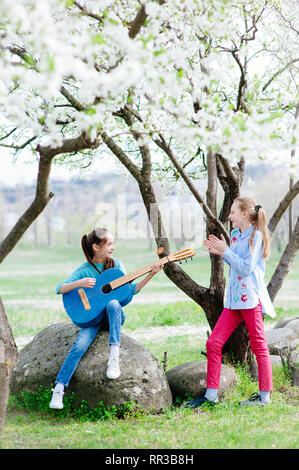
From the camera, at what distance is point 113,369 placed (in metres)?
4.12

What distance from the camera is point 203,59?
4.68 meters

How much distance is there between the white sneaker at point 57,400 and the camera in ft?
13.4

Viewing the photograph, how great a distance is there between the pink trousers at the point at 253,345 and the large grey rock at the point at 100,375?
46 centimetres

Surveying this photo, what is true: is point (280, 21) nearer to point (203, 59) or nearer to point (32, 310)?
point (203, 59)

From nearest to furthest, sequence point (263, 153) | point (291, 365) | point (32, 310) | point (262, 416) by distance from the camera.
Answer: point (263, 153)
point (262, 416)
point (291, 365)
point (32, 310)

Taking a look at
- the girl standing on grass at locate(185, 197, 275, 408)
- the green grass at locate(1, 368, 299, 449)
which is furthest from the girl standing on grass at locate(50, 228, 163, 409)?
the girl standing on grass at locate(185, 197, 275, 408)

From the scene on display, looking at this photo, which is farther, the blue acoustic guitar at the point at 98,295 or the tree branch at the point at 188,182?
the tree branch at the point at 188,182

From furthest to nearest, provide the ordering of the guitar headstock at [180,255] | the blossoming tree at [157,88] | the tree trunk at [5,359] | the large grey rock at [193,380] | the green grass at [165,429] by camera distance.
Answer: the large grey rock at [193,380]
the guitar headstock at [180,255]
the tree trunk at [5,359]
the green grass at [165,429]
the blossoming tree at [157,88]

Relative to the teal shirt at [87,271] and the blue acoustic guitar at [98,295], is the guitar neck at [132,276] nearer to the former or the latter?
the blue acoustic guitar at [98,295]

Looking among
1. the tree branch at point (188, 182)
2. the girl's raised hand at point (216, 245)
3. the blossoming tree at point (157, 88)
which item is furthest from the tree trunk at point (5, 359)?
the tree branch at point (188, 182)

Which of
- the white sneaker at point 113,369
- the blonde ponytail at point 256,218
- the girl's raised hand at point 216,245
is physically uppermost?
the blonde ponytail at point 256,218

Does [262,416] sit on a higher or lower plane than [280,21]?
lower
